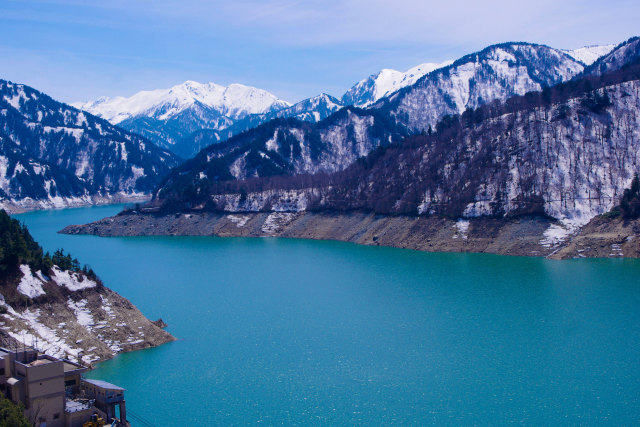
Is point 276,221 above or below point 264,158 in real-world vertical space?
below

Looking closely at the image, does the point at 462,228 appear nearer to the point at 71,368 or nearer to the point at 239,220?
the point at 239,220

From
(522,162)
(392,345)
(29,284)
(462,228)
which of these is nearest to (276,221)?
(462,228)

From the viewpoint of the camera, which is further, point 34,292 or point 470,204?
point 470,204

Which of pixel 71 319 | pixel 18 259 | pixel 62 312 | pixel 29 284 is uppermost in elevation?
pixel 18 259

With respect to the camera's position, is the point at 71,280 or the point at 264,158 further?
the point at 264,158

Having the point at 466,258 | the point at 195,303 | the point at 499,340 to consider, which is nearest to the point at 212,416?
the point at 499,340

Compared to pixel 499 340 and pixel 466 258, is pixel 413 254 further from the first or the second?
Result: pixel 499 340

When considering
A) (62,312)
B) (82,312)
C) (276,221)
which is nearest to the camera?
(62,312)

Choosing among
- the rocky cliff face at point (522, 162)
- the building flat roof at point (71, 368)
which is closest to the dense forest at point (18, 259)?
the building flat roof at point (71, 368)
